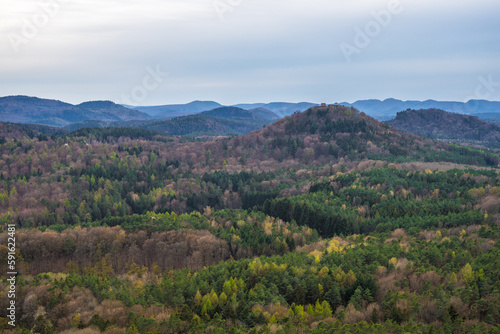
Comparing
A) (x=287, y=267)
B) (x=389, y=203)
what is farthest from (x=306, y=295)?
(x=389, y=203)

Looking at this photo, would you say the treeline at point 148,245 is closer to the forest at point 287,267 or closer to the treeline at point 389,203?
the forest at point 287,267

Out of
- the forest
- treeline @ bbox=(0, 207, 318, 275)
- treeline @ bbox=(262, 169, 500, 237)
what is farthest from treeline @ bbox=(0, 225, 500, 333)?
treeline @ bbox=(262, 169, 500, 237)

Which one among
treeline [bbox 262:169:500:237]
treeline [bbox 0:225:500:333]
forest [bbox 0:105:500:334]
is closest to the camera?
treeline [bbox 0:225:500:333]

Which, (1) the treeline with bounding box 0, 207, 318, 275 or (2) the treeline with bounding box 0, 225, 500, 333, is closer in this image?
(2) the treeline with bounding box 0, 225, 500, 333

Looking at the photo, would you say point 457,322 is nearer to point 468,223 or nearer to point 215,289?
point 215,289

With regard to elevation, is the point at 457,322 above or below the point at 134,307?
above

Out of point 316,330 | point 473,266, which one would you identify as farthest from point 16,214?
point 473,266

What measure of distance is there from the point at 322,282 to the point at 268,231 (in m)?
57.1

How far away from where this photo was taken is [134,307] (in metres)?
72.9

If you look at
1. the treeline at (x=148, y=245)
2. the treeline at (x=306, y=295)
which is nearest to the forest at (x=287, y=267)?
the treeline at (x=306, y=295)

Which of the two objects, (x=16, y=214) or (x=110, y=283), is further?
(x=16, y=214)

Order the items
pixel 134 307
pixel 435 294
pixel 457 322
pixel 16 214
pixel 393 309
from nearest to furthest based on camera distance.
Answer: pixel 457 322
pixel 393 309
pixel 435 294
pixel 134 307
pixel 16 214

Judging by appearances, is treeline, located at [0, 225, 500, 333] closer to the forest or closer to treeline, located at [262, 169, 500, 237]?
the forest

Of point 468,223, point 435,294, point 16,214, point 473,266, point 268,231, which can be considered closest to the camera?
point 435,294
